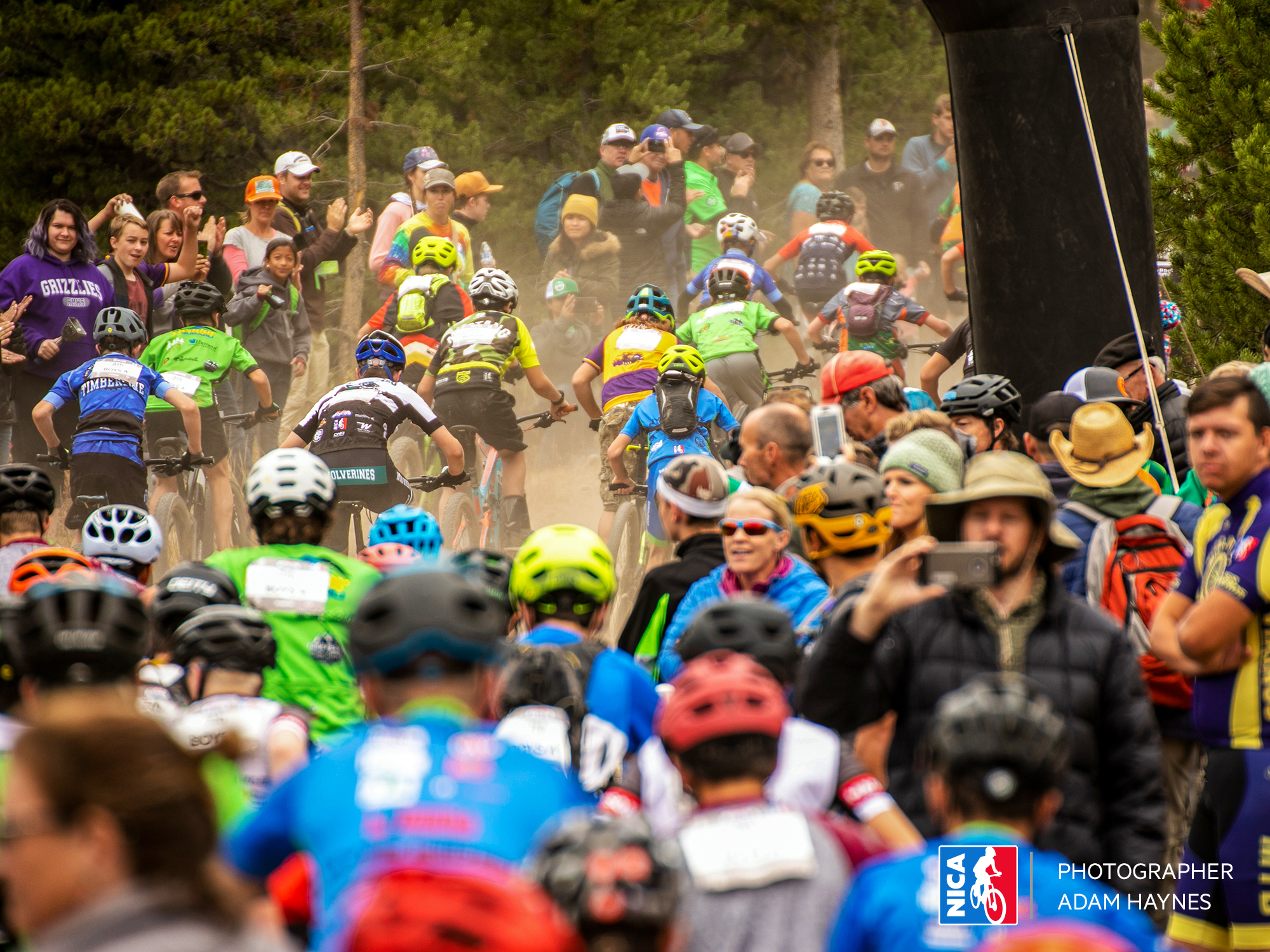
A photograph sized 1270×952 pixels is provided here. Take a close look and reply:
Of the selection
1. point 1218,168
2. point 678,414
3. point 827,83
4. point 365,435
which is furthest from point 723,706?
point 827,83

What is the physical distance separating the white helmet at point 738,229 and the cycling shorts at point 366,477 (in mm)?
6205

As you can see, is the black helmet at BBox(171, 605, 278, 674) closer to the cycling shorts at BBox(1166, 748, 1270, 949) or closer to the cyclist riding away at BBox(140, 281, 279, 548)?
the cycling shorts at BBox(1166, 748, 1270, 949)

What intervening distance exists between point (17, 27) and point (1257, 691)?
1965 centimetres

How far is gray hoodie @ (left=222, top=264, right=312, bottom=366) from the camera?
16609mm

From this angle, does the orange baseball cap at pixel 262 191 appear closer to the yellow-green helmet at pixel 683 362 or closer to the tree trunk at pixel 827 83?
the yellow-green helmet at pixel 683 362

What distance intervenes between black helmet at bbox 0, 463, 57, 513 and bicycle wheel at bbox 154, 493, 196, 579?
20.6ft

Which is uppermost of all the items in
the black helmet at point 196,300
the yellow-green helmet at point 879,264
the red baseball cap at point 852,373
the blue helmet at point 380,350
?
the yellow-green helmet at point 879,264

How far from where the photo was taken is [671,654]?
18.2 feet

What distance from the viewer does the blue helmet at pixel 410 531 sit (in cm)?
662

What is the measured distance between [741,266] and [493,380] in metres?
3.34

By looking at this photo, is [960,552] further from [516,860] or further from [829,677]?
[516,860]

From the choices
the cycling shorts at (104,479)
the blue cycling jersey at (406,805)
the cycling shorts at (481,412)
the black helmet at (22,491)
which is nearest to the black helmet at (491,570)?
the black helmet at (22,491)

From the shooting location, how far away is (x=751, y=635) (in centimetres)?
427

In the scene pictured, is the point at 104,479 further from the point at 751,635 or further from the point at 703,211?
the point at 703,211
